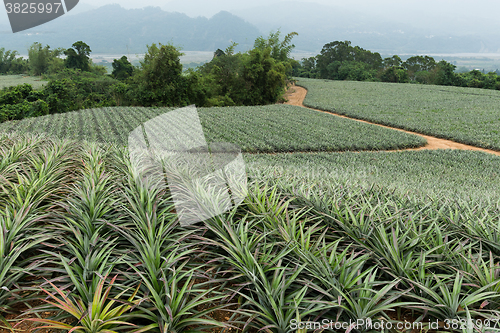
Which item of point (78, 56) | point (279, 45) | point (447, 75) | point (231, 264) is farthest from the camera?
point (78, 56)

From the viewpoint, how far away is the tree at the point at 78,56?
51.7m

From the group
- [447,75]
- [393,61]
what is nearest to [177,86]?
[447,75]

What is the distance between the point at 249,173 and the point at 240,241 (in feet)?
6.42

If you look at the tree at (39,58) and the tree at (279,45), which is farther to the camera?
the tree at (39,58)

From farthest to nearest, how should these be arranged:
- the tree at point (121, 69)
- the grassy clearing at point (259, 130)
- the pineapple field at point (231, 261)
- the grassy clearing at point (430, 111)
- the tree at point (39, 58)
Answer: the tree at point (39, 58) < the tree at point (121, 69) < the grassy clearing at point (430, 111) < the grassy clearing at point (259, 130) < the pineapple field at point (231, 261)

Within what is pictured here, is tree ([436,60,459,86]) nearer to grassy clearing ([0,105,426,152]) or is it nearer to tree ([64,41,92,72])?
grassy clearing ([0,105,426,152])

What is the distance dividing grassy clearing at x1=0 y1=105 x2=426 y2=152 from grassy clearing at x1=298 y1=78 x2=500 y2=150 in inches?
95.5

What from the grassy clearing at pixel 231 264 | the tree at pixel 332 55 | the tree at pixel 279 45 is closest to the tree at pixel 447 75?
the tree at pixel 332 55

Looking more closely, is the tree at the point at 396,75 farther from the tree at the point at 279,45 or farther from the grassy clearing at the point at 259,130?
the grassy clearing at the point at 259,130

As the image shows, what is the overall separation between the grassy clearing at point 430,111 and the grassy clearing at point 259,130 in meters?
2.42

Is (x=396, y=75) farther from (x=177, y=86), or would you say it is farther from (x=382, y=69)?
(x=177, y=86)

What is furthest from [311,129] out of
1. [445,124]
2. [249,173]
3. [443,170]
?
[249,173]

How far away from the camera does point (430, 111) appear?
2123 centimetres

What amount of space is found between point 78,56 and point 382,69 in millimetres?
64758
